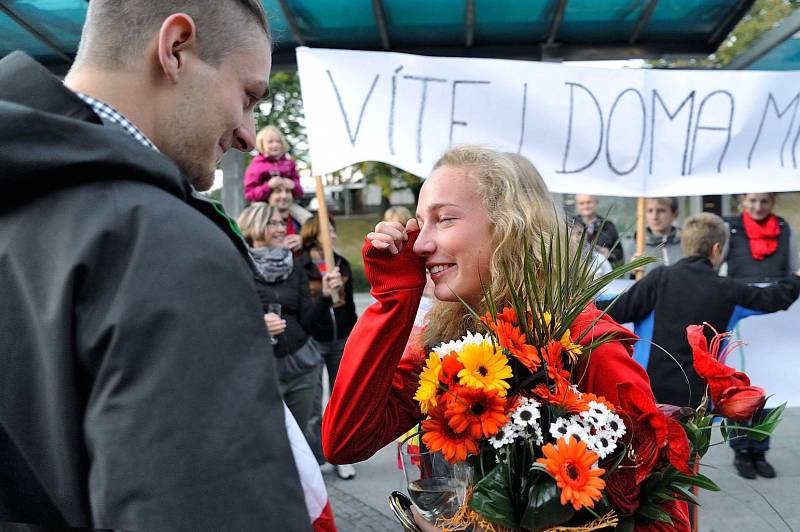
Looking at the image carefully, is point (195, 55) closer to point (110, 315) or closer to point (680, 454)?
point (110, 315)

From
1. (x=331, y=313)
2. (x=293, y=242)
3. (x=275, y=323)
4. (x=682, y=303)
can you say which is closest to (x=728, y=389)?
(x=682, y=303)

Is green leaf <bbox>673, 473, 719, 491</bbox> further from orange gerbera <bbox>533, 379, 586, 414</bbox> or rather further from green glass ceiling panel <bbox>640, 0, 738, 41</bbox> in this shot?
green glass ceiling panel <bbox>640, 0, 738, 41</bbox>

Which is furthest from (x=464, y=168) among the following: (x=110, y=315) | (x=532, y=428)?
(x=110, y=315)

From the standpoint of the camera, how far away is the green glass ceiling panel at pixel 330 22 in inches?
221

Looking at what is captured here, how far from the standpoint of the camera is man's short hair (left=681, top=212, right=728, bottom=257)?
4617mm

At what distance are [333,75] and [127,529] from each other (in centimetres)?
395

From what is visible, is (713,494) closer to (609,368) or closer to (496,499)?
(609,368)

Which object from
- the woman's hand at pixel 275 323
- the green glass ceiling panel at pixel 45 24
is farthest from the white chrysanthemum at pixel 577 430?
the green glass ceiling panel at pixel 45 24

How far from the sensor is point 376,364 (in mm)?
1974

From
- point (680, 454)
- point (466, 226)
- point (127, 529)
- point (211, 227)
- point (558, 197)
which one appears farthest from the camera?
point (558, 197)

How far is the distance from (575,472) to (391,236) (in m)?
0.82

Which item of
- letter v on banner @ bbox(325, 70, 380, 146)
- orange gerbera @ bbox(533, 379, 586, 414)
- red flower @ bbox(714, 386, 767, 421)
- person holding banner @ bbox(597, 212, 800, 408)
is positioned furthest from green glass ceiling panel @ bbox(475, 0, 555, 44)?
orange gerbera @ bbox(533, 379, 586, 414)

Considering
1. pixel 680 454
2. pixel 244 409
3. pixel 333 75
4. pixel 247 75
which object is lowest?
pixel 680 454

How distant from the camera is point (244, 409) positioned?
2.75ft
